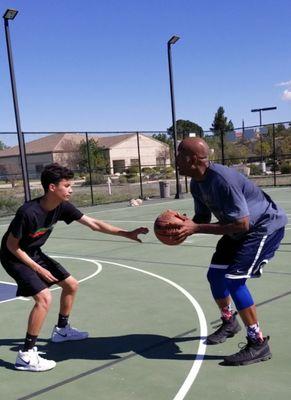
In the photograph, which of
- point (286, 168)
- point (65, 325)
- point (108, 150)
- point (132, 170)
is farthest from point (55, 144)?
point (65, 325)

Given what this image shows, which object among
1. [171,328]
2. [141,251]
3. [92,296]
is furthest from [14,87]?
[171,328]

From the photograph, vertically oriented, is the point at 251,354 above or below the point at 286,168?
above

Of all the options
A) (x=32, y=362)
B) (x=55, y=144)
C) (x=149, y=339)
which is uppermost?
(x=55, y=144)

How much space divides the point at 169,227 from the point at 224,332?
4.31 ft

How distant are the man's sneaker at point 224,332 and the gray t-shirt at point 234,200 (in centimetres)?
99

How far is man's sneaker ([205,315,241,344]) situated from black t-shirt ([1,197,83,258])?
176 cm

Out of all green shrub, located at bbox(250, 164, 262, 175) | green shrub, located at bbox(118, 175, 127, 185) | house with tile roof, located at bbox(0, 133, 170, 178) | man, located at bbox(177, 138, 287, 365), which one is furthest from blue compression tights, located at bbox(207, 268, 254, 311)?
green shrub, located at bbox(118, 175, 127, 185)

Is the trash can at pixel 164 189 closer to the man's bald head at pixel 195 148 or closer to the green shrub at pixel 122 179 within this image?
the green shrub at pixel 122 179

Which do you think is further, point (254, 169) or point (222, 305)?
point (254, 169)

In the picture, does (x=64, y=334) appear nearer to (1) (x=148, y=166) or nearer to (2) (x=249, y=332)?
(2) (x=249, y=332)

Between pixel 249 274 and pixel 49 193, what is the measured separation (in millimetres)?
1793

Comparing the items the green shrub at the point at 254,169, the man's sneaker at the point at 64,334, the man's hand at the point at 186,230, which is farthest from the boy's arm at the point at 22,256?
the green shrub at the point at 254,169

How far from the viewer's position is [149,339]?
505 centimetres

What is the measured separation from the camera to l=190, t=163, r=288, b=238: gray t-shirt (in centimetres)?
402
